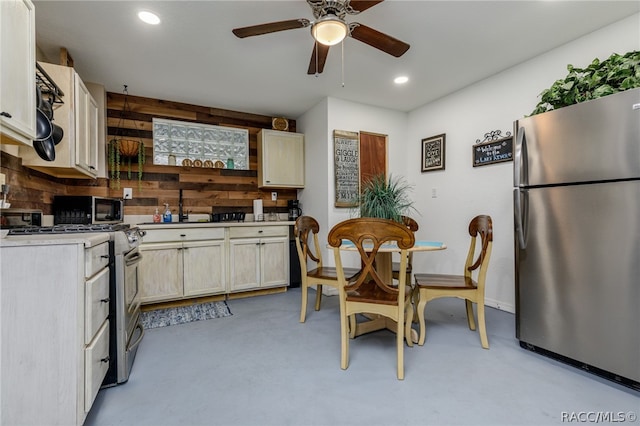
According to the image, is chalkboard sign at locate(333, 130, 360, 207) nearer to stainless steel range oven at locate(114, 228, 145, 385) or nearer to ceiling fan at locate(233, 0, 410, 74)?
ceiling fan at locate(233, 0, 410, 74)

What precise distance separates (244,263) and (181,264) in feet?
2.31

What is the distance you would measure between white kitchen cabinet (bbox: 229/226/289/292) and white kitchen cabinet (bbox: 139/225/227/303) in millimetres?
142

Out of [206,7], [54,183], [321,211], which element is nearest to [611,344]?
[321,211]

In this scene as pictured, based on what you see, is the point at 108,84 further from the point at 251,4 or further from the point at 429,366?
the point at 429,366

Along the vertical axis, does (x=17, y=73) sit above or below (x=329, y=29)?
below

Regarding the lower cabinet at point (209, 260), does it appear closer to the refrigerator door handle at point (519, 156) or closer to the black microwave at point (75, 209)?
the black microwave at point (75, 209)

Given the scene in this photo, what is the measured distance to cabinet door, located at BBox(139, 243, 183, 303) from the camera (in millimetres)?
3061

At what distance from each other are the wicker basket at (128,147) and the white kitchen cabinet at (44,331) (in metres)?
2.42

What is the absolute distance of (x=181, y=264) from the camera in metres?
3.24

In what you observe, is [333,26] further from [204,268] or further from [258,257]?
[204,268]

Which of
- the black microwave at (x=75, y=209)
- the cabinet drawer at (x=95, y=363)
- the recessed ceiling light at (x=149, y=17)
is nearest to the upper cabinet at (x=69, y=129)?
the black microwave at (x=75, y=209)

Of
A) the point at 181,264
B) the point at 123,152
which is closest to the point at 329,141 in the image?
the point at 181,264

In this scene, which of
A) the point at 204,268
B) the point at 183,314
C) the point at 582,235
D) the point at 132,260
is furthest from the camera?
the point at 204,268

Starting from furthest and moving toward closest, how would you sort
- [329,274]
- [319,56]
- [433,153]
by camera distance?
[433,153], [329,274], [319,56]
